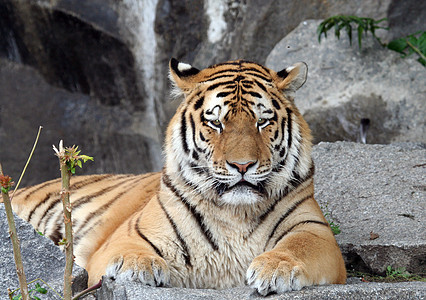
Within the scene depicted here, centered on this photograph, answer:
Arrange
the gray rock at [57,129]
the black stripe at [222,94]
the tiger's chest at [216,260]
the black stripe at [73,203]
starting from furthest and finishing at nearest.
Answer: the gray rock at [57,129]
the black stripe at [73,203]
the black stripe at [222,94]
the tiger's chest at [216,260]

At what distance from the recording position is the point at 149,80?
7738 mm

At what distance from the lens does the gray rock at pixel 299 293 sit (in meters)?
2.47

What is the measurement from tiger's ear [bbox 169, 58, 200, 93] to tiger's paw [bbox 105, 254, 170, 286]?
92cm

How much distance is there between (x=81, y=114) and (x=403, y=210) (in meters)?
4.51

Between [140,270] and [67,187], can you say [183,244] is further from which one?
[67,187]

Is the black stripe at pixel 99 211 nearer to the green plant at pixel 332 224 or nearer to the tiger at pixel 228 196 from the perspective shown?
the tiger at pixel 228 196

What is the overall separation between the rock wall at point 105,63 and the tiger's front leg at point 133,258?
12.9 ft

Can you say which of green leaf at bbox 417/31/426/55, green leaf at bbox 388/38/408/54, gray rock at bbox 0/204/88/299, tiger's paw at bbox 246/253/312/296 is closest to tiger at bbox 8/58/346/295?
tiger's paw at bbox 246/253/312/296

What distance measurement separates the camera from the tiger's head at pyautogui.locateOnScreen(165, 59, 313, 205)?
289 cm

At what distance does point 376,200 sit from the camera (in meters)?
4.33

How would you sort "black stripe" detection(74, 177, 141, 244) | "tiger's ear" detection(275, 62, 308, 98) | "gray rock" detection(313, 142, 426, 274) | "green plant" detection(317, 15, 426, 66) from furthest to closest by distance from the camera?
"green plant" detection(317, 15, 426, 66), "black stripe" detection(74, 177, 141, 244), "gray rock" detection(313, 142, 426, 274), "tiger's ear" detection(275, 62, 308, 98)

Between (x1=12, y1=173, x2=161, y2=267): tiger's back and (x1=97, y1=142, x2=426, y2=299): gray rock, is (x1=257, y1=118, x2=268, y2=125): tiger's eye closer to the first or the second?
(x1=97, y1=142, x2=426, y2=299): gray rock

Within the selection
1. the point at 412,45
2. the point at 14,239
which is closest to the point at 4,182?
the point at 14,239

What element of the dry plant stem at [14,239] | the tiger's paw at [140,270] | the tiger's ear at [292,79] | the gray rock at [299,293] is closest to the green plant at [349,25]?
the tiger's ear at [292,79]
